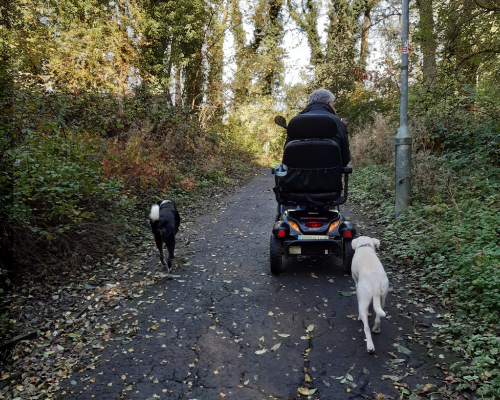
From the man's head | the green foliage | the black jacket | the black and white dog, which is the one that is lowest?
the black and white dog

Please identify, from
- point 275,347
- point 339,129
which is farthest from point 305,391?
point 339,129

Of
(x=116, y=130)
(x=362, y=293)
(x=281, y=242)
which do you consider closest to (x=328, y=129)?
(x=281, y=242)

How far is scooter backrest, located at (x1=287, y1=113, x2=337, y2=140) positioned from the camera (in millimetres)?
4695

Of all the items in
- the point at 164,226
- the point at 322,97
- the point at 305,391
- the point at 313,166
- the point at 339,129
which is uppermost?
the point at 322,97

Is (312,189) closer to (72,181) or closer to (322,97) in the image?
(322,97)

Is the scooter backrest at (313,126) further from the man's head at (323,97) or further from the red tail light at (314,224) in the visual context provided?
the red tail light at (314,224)

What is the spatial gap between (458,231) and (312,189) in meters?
2.21

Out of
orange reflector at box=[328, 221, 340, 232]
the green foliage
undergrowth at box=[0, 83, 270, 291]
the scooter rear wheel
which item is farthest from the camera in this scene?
the scooter rear wheel

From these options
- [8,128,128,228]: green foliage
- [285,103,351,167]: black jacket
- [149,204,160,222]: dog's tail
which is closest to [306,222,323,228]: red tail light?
[285,103,351,167]: black jacket

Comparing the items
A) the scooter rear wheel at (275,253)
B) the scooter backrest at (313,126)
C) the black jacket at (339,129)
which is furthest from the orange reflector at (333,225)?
the scooter backrest at (313,126)

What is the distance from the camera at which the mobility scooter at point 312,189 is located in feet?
15.5

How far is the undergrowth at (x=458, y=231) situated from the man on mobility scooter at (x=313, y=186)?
4.32ft

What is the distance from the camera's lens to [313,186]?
192 inches

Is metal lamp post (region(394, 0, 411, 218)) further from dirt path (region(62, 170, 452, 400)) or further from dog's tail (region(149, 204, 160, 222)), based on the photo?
dog's tail (region(149, 204, 160, 222))
